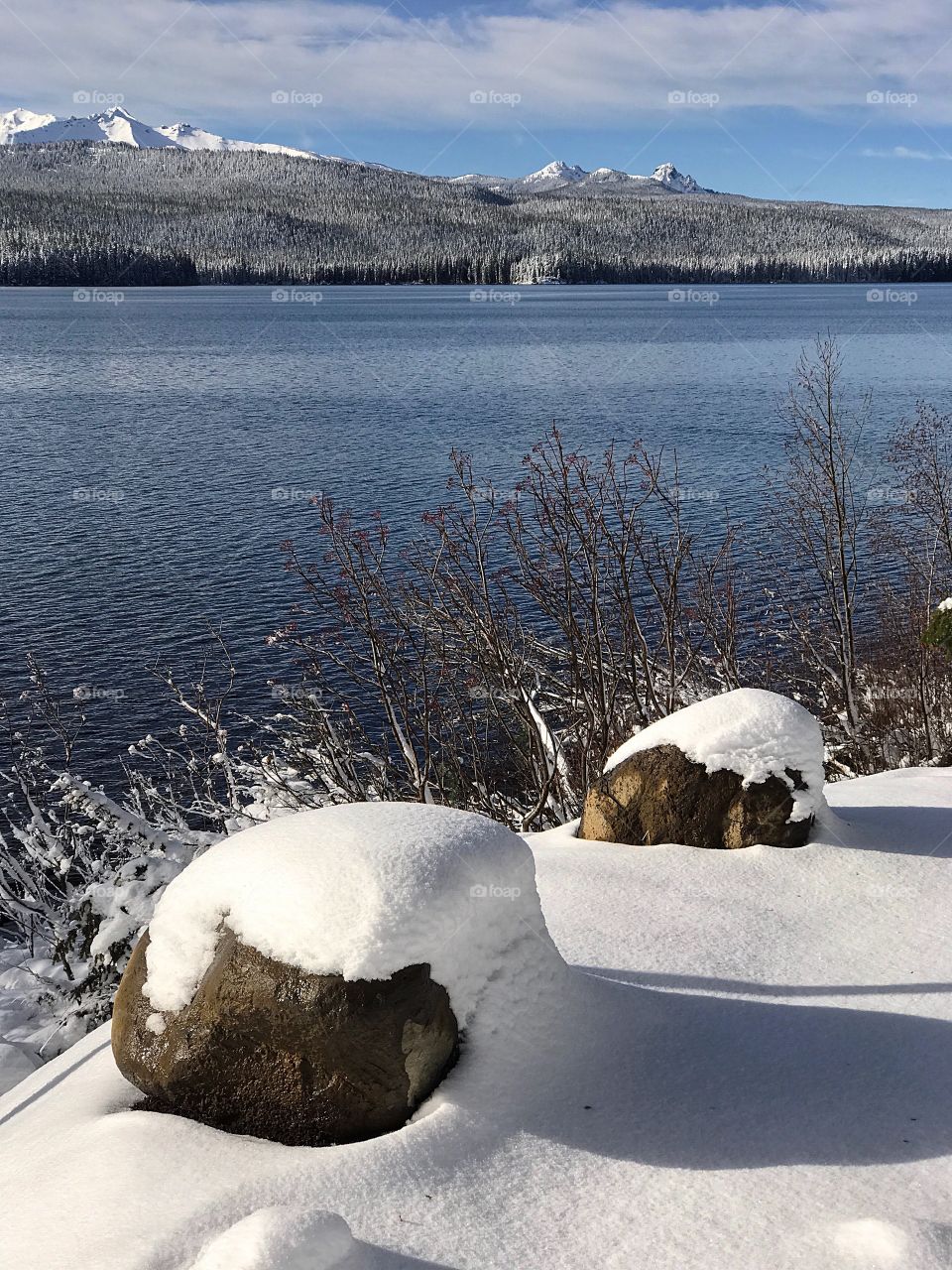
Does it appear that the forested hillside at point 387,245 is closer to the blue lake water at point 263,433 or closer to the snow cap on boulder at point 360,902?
the blue lake water at point 263,433

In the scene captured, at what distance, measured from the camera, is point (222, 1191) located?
4348 mm

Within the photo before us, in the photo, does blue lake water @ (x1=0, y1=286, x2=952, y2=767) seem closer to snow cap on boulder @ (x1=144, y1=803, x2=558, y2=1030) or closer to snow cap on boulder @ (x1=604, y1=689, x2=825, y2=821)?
snow cap on boulder @ (x1=604, y1=689, x2=825, y2=821)

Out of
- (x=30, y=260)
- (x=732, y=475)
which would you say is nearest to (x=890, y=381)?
(x=732, y=475)

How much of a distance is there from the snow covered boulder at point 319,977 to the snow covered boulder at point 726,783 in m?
3.08

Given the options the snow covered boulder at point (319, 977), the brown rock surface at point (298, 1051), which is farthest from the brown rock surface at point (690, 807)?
the brown rock surface at point (298, 1051)

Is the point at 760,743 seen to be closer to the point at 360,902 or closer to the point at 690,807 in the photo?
the point at 690,807

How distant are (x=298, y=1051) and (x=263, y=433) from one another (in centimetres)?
3651

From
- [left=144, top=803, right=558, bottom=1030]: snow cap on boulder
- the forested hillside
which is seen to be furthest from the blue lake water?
the forested hillside

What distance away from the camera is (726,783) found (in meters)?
8.16

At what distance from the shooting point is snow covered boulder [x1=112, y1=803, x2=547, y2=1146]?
15.9 ft

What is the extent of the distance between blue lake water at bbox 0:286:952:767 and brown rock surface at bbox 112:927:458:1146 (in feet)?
40.8

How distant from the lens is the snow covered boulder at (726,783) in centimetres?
812

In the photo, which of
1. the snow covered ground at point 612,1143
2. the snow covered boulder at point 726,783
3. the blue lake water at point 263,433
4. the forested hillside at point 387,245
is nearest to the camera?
the snow covered ground at point 612,1143

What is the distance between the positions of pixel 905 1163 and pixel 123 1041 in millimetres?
3540
